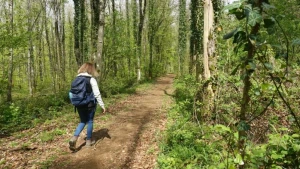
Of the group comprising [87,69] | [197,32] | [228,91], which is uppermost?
[197,32]

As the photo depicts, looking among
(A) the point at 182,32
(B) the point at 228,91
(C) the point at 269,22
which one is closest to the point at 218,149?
(B) the point at 228,91

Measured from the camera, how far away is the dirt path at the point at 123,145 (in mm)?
5301

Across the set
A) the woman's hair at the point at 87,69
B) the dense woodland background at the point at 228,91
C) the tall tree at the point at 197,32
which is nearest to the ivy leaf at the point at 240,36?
the dense woodland background at the point at 228,91

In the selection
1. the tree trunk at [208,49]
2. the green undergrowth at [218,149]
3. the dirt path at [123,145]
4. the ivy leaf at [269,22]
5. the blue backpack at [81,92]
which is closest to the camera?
the ivy leaf at [269,22]

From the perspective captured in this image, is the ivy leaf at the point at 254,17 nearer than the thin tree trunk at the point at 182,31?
Yes

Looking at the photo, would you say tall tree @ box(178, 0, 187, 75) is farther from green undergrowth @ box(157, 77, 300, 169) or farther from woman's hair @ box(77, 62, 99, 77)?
woman's hair @ box(77, 62, 99, 77)

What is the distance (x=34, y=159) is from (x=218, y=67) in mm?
5403

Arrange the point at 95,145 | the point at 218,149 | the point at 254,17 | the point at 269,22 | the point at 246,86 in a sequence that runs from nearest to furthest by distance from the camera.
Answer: the point at 254,17
the point at 269,22
the point at 246,86
the point at 218,149
the point at 95,145

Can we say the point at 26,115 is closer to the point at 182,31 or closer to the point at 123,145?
the point at 123,145

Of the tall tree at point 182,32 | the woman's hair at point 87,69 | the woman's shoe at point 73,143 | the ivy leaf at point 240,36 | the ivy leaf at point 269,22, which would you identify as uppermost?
the tall tree at point 182,32

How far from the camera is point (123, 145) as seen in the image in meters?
6.33

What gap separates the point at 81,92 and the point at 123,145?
191cm

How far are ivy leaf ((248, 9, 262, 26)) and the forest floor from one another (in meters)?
4.17

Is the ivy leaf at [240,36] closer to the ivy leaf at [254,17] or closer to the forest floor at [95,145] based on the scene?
the ivy leaf at [254,17]
